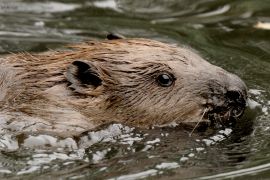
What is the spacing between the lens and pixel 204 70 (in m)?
7.38

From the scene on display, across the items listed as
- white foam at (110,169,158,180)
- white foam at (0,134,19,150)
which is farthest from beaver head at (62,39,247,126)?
white foam at (110,169,158,180)

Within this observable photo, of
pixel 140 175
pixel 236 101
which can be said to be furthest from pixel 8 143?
pixel 236 101

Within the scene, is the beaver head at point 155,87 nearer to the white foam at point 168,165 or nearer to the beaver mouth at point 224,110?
the beaver mouth at point 224,110

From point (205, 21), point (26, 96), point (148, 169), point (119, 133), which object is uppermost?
point (205, 21)

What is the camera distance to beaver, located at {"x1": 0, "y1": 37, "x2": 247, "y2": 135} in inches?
283

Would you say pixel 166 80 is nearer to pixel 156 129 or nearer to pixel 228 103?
pixel 156 129

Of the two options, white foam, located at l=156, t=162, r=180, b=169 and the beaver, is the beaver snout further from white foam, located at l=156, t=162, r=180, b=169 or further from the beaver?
white foam, located at l=156, t=162, r=180, b=169

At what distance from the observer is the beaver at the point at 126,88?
23.6 ft

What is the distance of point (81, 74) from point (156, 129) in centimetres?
78

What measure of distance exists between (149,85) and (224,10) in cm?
389

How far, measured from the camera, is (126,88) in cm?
731

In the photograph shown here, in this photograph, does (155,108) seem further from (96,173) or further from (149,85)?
(96,173)

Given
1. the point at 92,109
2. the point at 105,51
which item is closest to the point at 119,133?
the point at 92,109

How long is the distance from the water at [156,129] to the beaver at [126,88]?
0.52ft
